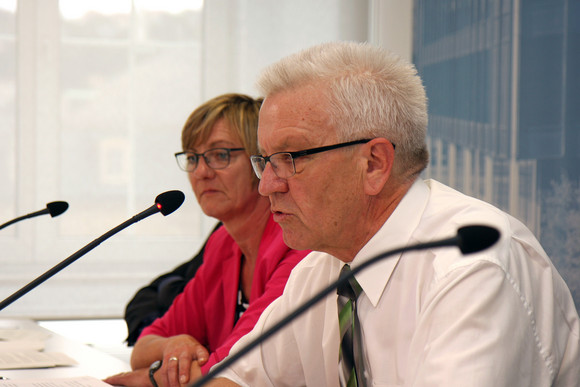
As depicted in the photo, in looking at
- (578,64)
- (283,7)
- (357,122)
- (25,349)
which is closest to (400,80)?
(357,122)

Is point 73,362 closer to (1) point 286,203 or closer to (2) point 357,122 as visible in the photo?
(1) point 286,203

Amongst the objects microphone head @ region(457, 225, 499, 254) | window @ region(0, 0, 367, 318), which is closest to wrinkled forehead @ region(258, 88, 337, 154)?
microphone head @ region(457, 225, 499, 254)

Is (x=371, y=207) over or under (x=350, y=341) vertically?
over

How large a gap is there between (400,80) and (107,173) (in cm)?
274

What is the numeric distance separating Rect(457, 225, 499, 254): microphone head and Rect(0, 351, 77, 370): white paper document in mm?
1281

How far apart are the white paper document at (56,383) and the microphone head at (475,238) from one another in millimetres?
957

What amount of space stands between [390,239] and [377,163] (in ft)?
0.44

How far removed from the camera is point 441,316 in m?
1.01

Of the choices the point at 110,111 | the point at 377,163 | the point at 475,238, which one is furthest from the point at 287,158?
the point at 110,111

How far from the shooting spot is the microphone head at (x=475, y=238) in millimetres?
771

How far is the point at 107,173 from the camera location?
3.77 metres

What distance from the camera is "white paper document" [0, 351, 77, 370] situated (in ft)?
5.68

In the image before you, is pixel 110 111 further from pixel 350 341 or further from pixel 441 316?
pixel 441 316

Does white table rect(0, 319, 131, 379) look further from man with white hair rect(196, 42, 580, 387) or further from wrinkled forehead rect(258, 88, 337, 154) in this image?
wrinkled forehead rect(258, 88, 337, 154)
